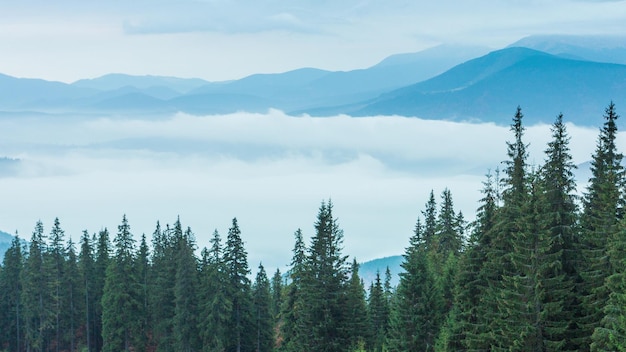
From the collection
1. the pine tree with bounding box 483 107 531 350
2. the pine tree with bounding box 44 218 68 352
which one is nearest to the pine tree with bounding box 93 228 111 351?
the pine tree with bounding box 44 218 68 352

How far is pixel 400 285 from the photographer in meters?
42.9

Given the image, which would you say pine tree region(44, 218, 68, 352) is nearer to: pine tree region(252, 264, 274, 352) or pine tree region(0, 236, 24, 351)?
pine tree region(0, 236, 24, 351)

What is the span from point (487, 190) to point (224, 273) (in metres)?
29.8

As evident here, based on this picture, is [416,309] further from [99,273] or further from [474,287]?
[99,273]

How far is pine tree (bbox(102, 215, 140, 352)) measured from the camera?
7331 cm

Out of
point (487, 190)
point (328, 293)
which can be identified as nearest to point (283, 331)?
point (328, 293)

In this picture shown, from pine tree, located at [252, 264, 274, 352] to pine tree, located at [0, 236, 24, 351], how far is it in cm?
3214

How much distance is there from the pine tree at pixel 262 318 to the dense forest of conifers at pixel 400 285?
21cm

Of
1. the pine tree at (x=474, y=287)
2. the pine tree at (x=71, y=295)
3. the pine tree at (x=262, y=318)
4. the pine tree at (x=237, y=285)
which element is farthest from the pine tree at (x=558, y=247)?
the pine tree at (x=71, y=295)

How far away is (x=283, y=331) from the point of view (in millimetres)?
60594

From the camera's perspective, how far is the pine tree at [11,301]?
3410 inches

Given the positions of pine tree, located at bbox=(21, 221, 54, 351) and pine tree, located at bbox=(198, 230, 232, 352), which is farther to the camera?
pine tree, located at bbox=(21, 221, 54, 351)

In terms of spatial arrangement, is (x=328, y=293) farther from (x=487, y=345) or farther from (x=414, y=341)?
(x=487, y=345)

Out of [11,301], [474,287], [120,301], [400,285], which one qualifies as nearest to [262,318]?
[120,301]
